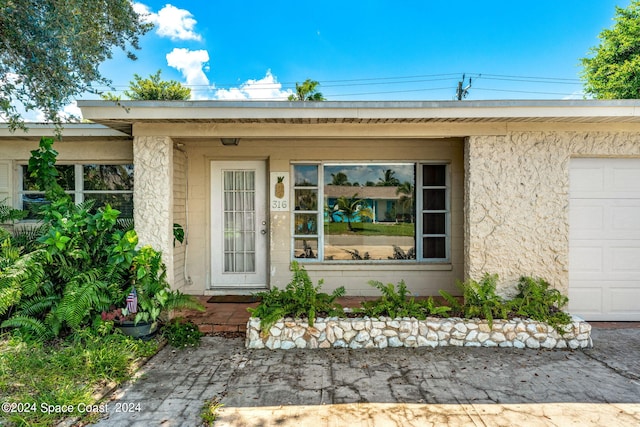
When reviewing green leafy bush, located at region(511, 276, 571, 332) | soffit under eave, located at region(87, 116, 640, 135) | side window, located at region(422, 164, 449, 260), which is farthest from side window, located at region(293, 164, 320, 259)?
green leafy bush, located at region(511, 276, 571, 332)

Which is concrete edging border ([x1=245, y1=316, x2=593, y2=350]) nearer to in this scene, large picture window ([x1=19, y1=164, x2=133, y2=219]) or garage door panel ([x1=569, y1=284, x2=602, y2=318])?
garage door panel ([x1=569, y1=284, x2=602, y2=318])

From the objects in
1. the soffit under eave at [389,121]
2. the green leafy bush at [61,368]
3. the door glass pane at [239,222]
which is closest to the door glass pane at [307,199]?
the door glass pane at [239,222]

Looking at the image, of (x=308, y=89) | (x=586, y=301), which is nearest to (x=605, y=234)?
(x=586, y=301)

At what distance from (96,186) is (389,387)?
5589 millimetres

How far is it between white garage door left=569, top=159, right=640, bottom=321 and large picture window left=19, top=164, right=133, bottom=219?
6.79 metres

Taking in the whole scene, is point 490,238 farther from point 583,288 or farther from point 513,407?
point 513,407

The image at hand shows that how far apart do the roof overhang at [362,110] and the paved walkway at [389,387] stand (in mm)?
2747

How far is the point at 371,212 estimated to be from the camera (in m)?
6.38

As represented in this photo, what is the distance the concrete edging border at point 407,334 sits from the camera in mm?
4246

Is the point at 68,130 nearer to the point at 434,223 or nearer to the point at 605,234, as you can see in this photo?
the point at 434,223

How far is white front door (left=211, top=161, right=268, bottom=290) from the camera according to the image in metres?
6.36

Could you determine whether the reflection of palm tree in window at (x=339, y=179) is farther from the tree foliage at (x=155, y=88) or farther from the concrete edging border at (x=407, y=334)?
the tree foliage at (x=155, y=88)

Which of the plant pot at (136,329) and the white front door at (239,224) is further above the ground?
the white front door at (239,224)

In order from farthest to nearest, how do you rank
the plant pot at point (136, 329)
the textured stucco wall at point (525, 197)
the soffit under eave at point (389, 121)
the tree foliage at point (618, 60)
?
the tree foliage at point (618, 60) → the textured stucco wall at point (525, 197) → the soffit under eave at point (389, 121) → the plant pot at point (136, 329)
